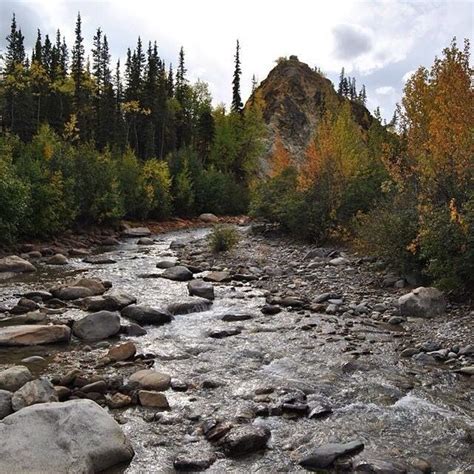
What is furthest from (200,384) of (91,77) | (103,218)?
(91,77)

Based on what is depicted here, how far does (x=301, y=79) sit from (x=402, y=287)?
8075cm

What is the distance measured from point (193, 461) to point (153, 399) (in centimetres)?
157

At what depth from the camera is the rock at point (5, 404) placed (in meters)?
5.66

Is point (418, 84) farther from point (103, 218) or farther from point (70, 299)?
point (103, 218)

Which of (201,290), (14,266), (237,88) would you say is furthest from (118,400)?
(237,88)

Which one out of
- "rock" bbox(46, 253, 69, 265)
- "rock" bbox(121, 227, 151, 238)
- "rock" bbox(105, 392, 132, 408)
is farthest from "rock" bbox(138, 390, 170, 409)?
"rock" bbox(121, 227, 151, 238)

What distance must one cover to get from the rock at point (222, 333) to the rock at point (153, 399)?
10.2ft

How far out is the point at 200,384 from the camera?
7.16 m

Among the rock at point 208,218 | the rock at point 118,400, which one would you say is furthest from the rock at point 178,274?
the rock at point 208,218

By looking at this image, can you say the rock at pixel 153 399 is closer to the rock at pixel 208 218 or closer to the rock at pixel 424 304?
the rock at pixel 424 304

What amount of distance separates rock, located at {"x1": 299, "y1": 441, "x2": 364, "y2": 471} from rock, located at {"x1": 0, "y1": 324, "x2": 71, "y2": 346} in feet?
18.1

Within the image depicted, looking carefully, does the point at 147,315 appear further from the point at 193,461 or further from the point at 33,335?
the point at 193,461

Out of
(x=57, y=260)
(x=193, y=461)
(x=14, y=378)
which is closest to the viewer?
(x=193, y=461)

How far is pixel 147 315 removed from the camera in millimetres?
10477
